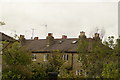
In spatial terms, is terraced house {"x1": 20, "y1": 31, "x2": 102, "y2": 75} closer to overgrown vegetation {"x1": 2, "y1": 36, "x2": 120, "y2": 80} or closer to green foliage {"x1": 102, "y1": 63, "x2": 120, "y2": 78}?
overgrown vegetation {"x1": 2, "y1": 36, "x2": 120, "y2": 80}

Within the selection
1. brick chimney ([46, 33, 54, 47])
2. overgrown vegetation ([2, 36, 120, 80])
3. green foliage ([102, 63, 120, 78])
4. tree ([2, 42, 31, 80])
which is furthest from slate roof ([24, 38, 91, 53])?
green foliage ([102, 63, 120, 78])

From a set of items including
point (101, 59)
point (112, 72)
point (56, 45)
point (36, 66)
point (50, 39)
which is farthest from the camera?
point (50, 39)

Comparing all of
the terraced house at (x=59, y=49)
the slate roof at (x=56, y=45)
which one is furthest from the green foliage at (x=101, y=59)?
the slate roof at (x=56, y=45)

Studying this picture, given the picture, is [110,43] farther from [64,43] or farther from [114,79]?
[64,43]

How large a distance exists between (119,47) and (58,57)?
11812 millimetres

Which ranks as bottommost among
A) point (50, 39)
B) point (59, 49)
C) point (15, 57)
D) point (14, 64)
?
point (14, 64)

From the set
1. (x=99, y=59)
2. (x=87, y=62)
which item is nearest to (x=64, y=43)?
(x=87, y=62)

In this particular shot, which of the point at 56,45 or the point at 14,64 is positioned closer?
the point at 14,64

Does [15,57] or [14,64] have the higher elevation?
[15,57]

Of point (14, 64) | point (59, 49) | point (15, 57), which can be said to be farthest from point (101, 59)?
point (59, 49)

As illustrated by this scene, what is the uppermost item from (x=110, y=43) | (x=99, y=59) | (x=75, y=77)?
(x=110, y=43)

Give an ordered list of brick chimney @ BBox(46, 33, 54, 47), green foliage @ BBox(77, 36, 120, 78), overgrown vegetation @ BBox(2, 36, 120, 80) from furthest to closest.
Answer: brick chimney @ BBox(46, 33, 54, 47), green foliage @ BBox(77, 36, 120, 78), overgrown vegetation @ BBox(2, 36, 120, 80)

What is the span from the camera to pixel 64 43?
36031 millimetres

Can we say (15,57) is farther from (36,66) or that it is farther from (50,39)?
(50,39)
